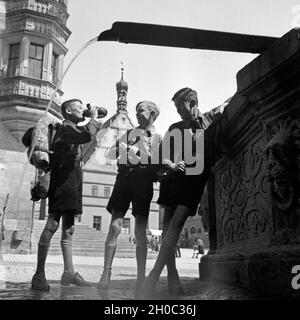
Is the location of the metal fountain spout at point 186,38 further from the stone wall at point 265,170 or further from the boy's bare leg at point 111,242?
the boy's bare leg at point 111,242

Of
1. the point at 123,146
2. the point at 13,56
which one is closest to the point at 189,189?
the point at 123,146

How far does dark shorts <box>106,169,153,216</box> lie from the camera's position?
3311mm

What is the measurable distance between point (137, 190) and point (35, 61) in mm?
22010

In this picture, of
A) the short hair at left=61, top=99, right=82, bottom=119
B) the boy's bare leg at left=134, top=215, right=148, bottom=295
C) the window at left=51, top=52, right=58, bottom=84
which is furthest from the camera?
the window at left=51, top=52, right=58, bottom=84

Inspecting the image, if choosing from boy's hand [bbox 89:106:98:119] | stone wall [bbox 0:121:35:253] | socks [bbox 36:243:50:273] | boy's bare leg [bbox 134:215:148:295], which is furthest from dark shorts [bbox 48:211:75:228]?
stone wall [bbox 0:121:35:253]

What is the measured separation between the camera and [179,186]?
297 cm

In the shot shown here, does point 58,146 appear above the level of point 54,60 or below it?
below

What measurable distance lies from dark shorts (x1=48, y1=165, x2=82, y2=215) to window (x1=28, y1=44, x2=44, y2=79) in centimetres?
2059

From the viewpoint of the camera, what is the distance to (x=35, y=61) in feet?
77.3

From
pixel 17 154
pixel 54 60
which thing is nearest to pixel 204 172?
pixel 17 154

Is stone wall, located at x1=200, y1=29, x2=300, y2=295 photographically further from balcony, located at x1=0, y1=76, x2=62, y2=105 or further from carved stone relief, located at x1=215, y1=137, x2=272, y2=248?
balcony, located at x1=0, y1=76, x2=62, y2=105

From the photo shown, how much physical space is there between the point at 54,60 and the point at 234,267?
2247 cm

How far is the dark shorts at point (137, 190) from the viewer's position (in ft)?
10.9

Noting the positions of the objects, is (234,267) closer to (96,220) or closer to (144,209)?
(144,209)
